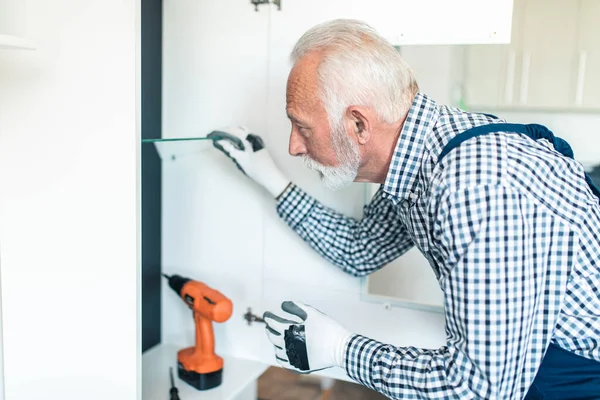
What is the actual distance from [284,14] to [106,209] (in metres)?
0.62

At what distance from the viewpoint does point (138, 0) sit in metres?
1.05

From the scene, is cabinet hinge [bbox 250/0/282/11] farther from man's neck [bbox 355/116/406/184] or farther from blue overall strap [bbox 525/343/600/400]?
blue overall strap [bbox 525/343/600/400]

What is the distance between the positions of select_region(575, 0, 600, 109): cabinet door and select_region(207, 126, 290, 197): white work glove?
66cm

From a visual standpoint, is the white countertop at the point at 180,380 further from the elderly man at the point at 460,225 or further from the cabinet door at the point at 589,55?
the cabinet door at the point at 589,55

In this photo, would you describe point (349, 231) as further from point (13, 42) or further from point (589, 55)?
point (13, 42)

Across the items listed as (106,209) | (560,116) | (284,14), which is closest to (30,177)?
(106,209)

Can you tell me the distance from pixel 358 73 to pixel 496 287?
40cm

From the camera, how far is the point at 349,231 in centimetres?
137

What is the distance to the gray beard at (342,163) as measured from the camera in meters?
1.05

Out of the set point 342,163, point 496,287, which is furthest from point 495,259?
point 342,163

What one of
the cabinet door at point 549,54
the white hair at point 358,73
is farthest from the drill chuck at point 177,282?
the cabinet door at point 549,54

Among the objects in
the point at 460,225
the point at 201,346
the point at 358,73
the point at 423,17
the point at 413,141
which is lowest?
the point at 201,346

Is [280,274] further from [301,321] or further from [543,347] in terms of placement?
[543,347]

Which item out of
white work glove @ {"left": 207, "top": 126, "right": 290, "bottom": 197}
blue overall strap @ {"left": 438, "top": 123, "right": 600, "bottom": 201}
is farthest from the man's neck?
white work glove @ {"left": 207, "top": 126, "right": 290, "bottom": 197}
